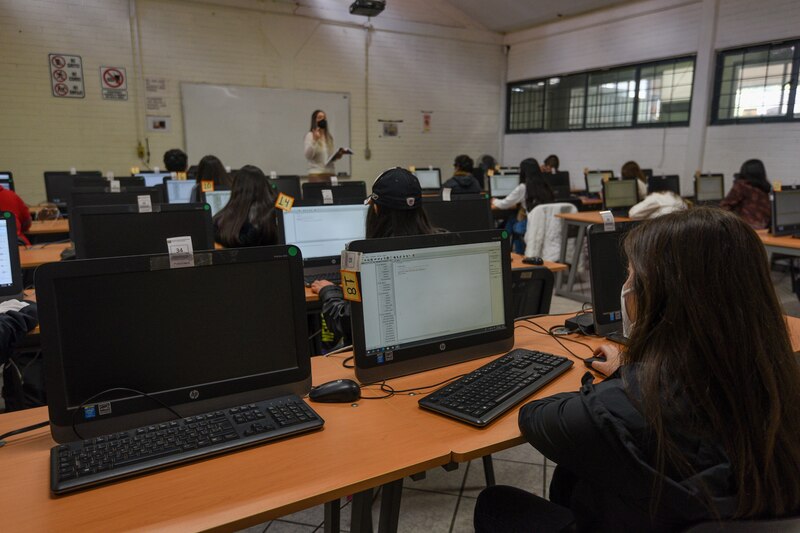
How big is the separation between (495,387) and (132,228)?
1.93 meters

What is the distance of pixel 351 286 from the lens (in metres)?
1.47

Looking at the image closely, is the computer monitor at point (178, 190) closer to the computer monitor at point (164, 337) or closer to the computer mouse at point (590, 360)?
the computer monitor at point (164, 337)

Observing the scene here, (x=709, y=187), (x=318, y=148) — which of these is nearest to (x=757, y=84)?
(x=709, y=187)

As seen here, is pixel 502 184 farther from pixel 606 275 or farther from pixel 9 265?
pixel 9 265

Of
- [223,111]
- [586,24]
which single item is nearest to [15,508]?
[223,111]

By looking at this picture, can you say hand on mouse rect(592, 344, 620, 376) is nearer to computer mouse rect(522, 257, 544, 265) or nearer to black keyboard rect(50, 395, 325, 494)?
black keyboard rect(50, 395, 325, 494)

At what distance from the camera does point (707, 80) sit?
24.1ft

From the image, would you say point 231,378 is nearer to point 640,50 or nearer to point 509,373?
point 509,373

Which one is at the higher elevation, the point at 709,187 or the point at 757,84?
the point at 757,84

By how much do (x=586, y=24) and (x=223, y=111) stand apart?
20.0ft

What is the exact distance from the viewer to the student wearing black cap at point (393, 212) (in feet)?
6.53

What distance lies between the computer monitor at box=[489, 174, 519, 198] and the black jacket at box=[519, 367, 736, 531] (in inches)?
270

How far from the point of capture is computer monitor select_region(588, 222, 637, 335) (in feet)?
6.31

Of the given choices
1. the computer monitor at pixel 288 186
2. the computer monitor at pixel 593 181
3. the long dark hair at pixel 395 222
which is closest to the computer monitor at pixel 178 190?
the computer monitor at pixel 288 186
